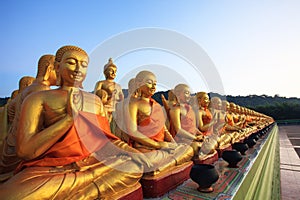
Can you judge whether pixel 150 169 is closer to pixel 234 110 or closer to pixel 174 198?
pixel 174 198

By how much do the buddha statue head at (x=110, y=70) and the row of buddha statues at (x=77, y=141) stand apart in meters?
2.64

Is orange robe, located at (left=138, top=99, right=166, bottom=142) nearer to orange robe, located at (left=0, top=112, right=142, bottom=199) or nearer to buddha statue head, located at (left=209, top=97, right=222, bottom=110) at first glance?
orange robe, located at (left=0, top=112, right=142, bottom=199)

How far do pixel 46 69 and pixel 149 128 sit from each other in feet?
5.95

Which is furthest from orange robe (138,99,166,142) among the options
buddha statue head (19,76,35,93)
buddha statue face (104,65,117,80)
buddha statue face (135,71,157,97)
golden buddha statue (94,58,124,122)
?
buddha statue face (104,65,117,80)

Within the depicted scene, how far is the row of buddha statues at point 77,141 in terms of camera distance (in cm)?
168

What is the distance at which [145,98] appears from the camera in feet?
10.4

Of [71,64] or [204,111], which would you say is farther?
[204,111]

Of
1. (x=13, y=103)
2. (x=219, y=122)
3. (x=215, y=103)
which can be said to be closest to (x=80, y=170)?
(x=13, y=103)

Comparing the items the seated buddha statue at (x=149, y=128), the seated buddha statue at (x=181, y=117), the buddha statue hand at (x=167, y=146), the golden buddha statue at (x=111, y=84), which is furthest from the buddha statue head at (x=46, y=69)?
the golden buddha statue at (x=111, y=84)

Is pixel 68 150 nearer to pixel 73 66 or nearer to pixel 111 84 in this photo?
pixel 73 66

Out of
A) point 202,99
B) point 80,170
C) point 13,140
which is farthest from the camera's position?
point 202,99

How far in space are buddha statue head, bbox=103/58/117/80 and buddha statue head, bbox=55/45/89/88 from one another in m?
3.72

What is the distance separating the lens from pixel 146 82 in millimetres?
3002

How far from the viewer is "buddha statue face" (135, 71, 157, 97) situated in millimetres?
3006
